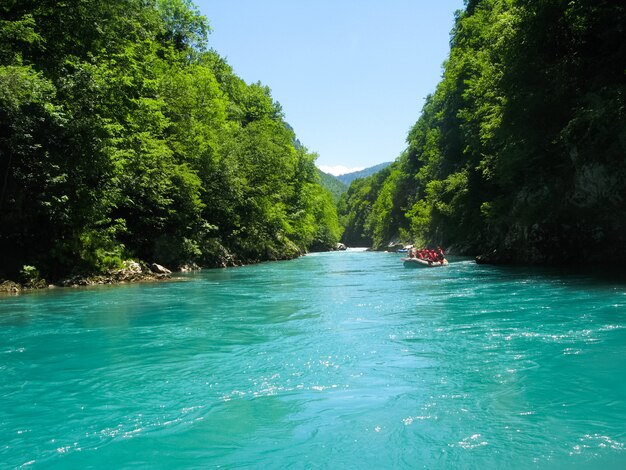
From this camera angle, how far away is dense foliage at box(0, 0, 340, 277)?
17.0 m

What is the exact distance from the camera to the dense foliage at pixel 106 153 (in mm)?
16953

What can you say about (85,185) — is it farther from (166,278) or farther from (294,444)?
(294,444)

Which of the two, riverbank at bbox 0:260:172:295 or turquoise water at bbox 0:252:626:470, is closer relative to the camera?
turquoise water at bbox 0:252:626:470

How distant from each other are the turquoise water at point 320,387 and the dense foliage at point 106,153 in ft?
24.5

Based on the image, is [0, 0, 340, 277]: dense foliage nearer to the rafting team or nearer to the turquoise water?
the turquoise water

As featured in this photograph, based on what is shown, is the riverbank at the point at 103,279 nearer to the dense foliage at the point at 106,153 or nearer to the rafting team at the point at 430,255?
the dense foliage at the point at 106,153

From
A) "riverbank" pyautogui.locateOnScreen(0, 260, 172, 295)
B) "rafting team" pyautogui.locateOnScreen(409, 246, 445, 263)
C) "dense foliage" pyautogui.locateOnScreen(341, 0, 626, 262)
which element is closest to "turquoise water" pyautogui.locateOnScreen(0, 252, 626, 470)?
"riverbank" pyautogui.locateOnScreen(0, 260, 172, 295)

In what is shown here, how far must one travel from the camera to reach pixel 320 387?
5.98 meters

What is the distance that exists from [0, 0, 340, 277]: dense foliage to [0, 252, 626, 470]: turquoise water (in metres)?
7.47

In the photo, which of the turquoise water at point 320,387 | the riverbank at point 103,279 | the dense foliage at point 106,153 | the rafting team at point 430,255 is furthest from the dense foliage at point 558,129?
the riverbank at point 103,279

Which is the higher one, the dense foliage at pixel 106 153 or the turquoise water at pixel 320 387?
the dense foliage at pixel 106 153

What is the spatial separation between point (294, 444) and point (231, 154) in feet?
99.2

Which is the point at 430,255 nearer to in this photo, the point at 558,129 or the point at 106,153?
the point at 558,129

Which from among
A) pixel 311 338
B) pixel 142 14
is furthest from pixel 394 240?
pixel 311 338
